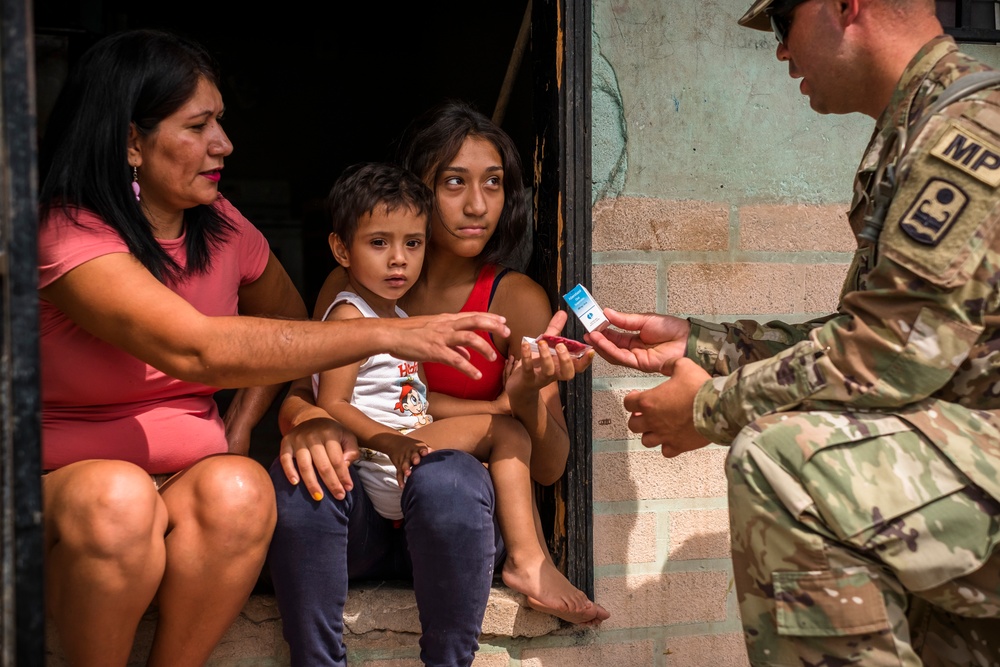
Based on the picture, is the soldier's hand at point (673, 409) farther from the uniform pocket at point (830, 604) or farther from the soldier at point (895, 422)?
the uniform pocket at point (830, 604)

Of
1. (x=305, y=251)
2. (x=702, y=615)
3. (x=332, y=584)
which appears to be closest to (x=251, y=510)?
(x=332, y=584)

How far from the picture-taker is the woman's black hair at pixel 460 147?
118 inches

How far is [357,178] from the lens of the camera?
9.29 feet

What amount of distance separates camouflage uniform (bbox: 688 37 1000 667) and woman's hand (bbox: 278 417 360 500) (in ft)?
3.14

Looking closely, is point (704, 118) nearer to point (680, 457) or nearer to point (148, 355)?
point (680, 457)

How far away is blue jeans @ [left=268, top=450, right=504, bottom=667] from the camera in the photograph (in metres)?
2.45

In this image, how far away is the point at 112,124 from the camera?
238 centimetres

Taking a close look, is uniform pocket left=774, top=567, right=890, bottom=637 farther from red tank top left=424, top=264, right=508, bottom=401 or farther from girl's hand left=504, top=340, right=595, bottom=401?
red tank top left=424, top=264, right=508, bottom=401

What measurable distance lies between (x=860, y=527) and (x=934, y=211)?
633 millimetres

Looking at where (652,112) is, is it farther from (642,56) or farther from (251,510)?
(251,510)

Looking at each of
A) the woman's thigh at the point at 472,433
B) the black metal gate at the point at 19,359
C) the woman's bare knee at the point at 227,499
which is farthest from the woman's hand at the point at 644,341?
the black metal gate at the point at 19,359

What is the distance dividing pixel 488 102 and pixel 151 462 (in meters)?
2.73

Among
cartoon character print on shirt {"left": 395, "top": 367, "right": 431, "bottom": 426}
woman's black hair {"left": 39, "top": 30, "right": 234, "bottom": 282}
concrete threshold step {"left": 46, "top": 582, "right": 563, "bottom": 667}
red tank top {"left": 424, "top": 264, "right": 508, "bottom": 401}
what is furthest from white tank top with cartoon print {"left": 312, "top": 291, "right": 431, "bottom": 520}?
woman's black hair {"left": 39, "top": 30, "right": 234, "bottom": 282}

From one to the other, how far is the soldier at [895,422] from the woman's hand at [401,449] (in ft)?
2.54
